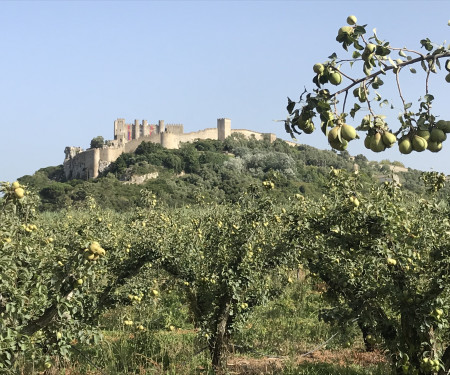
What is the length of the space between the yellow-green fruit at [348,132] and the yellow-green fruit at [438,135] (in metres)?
0.29

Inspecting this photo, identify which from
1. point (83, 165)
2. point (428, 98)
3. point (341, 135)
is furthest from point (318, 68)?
point (83, 165)

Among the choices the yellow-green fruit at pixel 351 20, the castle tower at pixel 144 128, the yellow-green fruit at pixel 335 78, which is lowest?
the yellow-green fruit at pixel 335 78

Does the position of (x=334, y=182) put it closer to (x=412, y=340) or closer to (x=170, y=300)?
(x=412, y=340)

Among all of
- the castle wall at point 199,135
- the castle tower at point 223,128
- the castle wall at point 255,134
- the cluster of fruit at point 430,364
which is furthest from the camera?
the castle wall at point 255,134

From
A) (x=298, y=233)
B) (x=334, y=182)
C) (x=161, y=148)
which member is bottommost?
(x=298, y=233)

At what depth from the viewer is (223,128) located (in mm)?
79500

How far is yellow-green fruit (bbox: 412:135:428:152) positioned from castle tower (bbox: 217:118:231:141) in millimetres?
77395

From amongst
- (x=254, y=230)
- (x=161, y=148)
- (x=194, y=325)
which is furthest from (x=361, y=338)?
(x=161, y=148)

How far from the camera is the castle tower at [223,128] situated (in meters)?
79.2

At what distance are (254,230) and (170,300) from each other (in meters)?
6.40

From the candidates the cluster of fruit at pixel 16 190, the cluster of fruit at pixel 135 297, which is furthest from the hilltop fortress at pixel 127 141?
the cluster of fruit at pixel 16 190

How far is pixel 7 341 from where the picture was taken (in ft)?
13.7

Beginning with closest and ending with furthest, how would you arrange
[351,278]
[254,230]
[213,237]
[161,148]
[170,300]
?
[351,278]
[254,230]
[213,237]
[170,300]
[161,148]

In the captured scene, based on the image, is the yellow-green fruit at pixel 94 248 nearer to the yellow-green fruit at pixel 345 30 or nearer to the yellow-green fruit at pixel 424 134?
the yellow-green fruit at pixel 345 30
